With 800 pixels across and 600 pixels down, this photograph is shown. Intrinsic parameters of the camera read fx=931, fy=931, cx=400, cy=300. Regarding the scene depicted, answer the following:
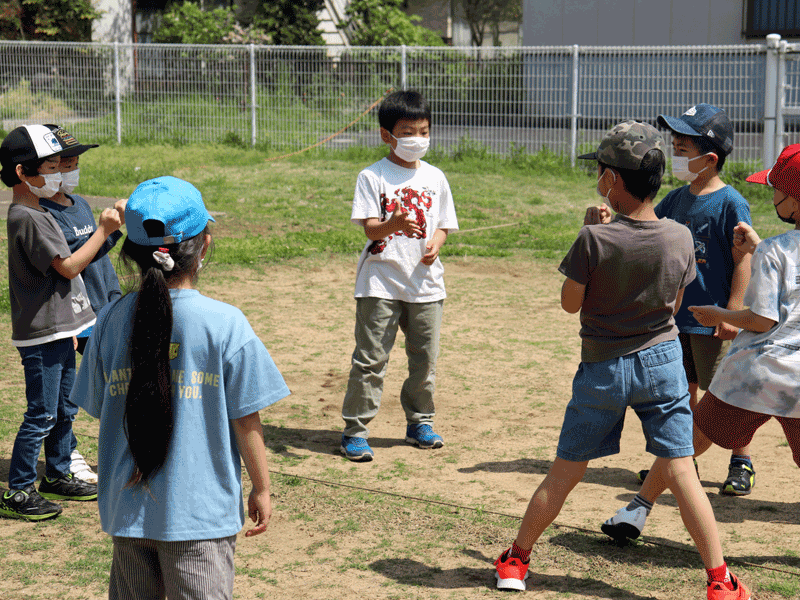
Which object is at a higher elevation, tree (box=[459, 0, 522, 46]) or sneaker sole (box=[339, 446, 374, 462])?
tree (box=[459, 0, 522, 46])

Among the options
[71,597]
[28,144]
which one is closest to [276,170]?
[28,144]

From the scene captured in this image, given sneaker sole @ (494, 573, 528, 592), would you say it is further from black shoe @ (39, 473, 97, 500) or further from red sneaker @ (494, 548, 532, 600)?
black shoe @ (39, 473, 97, 500)

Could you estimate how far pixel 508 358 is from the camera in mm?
6500

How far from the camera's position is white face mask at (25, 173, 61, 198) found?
13.0 ft

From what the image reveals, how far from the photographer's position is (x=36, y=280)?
13.0 ft

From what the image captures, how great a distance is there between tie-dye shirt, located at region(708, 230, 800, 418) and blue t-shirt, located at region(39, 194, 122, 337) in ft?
8.25

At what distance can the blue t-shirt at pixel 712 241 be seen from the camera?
4.18m

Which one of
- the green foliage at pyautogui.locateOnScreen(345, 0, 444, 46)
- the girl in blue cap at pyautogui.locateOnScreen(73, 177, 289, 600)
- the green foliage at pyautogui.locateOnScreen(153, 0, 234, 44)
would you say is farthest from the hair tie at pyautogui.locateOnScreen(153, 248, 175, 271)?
the green foliage at pyautogui.locateOnScreen(345, 0, 444, 46)

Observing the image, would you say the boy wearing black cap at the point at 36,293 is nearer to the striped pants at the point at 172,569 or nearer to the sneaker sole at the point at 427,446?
the striped pants at the point at 172,569

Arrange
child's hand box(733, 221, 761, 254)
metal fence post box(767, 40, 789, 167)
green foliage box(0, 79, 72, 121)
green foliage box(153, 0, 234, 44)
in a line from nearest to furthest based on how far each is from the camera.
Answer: child's hand box(733, 221, 761, 254)
metal fence post box(767, 40, 789, 167)
green foliage box(0, 79, 72, 121)
green foliage box(153, 0, 234, 44)

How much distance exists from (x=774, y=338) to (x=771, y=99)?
1031cm

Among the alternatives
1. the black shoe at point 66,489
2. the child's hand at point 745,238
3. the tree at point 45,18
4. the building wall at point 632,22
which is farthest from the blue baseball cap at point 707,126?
the tree at point 45,18

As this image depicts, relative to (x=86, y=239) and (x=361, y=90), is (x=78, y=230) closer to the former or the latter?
(x=86, y=239)

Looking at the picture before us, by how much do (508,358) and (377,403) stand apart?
6.06ft
